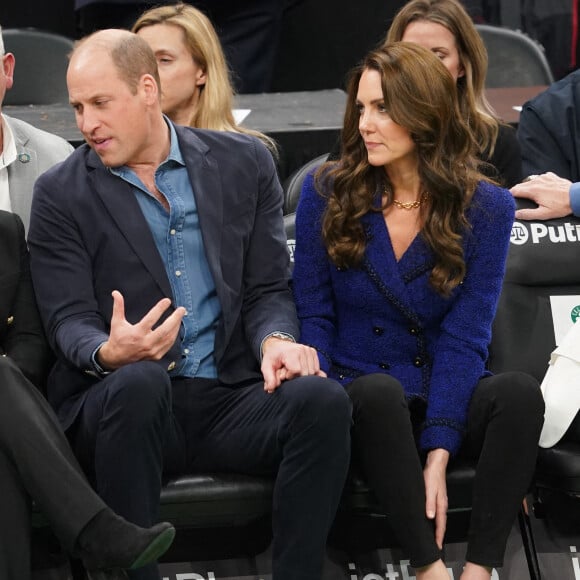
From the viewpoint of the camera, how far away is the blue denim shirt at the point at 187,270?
11.1 feet

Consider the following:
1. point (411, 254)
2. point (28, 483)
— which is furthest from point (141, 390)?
point (411, 254)

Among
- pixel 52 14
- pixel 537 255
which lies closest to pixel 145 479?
pixel 537 255

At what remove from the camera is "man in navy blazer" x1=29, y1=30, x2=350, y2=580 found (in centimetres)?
304

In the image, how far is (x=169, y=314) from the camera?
336 centimetres

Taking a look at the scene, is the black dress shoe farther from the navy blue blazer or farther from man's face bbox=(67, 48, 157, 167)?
man's face bbox=(67, 48, 157, 167)

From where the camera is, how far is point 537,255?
12.3ft

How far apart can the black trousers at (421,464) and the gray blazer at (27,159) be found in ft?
3.78

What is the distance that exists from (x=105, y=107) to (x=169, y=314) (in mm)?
543

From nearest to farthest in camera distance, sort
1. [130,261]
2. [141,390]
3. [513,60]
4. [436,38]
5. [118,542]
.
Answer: [118,542], [141,390], [130,261], [436,38], [513,60]

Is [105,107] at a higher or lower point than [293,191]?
higher

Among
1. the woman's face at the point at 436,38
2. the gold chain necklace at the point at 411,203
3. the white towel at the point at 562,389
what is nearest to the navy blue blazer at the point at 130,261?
the gold chain necklace at the point at 411,203

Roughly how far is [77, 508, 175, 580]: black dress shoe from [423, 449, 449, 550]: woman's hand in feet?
2.11

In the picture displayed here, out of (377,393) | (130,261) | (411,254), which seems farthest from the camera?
(411,254)

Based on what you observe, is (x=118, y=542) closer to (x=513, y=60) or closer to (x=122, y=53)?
(x=122, y=53)
